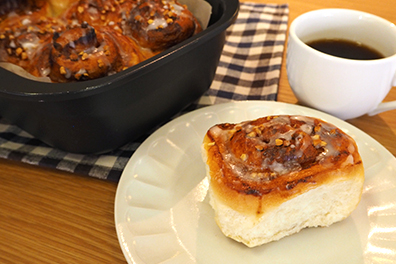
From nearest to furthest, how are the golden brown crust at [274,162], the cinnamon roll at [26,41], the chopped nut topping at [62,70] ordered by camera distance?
the golden brown crust at [274,162] < the chopped nut topping at [62,70] < the cinnamon roll at [26,41]

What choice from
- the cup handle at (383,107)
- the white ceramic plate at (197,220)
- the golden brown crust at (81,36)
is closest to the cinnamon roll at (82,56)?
the golden brown crust at (81,36)

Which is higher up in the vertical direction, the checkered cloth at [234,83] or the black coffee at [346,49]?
the black coffee at [346,49]

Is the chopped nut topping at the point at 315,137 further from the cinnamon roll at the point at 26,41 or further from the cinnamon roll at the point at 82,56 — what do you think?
the cinnamon roll at the point at 26,41

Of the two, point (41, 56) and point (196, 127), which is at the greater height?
point (41, 56)

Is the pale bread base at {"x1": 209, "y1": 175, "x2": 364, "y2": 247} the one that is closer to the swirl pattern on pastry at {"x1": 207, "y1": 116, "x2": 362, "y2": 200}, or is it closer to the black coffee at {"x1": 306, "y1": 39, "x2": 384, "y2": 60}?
the swirl pattern on pastry at {"x1": 207, "y1": 116, "x2": 362, "y2": 200}

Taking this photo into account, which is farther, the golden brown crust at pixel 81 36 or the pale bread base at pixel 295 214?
the golden brown crust at pixel 81 36

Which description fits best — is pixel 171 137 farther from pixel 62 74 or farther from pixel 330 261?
pixel 330 261

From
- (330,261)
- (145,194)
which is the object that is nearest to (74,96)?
(145,194)
